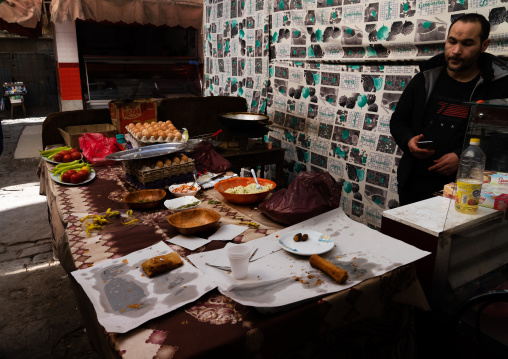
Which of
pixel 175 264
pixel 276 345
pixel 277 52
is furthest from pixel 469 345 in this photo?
pixel 277 52

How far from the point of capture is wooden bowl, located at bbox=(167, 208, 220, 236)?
6.62ft

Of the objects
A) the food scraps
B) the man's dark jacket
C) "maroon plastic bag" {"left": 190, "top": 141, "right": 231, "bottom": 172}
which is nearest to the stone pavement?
"maroon plastic bag" {"left": 190, "top": 141, "right": 231, "bottom": 172}

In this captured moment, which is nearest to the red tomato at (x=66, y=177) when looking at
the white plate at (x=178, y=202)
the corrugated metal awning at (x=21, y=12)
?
the white plate at (x=178, y=202)

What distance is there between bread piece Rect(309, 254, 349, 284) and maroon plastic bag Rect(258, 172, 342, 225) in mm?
479

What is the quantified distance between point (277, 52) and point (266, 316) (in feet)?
13.7

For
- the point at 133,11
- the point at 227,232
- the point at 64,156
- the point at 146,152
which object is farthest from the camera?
the point at 133,11

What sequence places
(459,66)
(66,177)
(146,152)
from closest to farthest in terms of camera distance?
(459,66) → (146,152) → (66,177)

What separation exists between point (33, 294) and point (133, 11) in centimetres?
610

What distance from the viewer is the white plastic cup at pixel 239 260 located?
5.07 ft

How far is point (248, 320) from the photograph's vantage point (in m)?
1.39

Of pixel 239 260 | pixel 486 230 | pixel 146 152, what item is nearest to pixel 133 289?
pixel 239 260

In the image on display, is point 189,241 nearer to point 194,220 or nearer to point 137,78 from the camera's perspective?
point 194,220

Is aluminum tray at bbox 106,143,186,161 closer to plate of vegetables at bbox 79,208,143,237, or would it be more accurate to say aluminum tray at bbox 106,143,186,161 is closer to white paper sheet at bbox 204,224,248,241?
plate of vegetables at bbox 79,208,143,237

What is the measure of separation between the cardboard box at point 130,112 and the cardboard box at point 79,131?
112 millimetres
